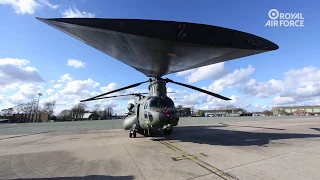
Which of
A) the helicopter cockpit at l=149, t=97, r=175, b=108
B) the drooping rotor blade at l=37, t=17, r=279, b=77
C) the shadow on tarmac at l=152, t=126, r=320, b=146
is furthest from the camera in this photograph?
the helicopter cockpit at l=149, t=97, r=175, b=108

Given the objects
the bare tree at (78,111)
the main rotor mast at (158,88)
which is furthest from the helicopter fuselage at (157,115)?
the bare tree at (78,111)

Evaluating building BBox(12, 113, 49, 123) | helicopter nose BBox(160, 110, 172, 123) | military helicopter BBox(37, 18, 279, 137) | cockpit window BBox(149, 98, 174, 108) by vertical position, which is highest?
military helicopter BBox(37, 18, 279, 137)

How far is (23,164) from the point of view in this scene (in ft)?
25.5

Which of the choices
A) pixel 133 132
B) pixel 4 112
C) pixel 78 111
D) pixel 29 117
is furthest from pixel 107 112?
pixel 133 132

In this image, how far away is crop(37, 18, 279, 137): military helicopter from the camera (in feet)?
27.9

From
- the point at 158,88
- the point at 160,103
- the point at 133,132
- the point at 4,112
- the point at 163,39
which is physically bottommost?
the point at 133,132

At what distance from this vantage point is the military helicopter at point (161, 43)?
8.49 m

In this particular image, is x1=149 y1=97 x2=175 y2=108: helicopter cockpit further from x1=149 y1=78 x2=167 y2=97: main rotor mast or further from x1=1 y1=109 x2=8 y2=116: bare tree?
x1=1 y1=109 x2=8 y2=116: bare tree

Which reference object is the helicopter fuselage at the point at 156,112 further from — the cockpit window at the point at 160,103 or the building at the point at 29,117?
the building at the point at 29,117

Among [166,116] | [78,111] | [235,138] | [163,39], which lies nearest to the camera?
[163,39]

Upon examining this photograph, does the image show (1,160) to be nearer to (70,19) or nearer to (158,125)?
(70,19)

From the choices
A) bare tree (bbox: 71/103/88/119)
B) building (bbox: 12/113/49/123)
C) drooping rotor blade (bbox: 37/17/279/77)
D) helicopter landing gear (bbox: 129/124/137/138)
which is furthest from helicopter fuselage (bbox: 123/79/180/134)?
bare tree (bbox: 71/103/88/119)

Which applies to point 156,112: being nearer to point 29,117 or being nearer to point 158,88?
point 158,88

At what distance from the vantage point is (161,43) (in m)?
9.66
